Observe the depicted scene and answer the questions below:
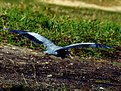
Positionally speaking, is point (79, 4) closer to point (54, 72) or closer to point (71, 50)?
point (71, 50)

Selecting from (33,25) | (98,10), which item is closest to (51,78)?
(33,25)

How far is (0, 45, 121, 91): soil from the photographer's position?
6197 millimetres

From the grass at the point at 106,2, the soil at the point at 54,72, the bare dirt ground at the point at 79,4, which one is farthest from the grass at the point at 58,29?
the grass at the point at 106,2

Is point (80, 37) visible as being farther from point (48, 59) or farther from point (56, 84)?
point (56, 84)

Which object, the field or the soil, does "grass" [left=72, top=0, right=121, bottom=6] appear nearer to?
the field

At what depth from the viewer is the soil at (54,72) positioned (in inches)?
244

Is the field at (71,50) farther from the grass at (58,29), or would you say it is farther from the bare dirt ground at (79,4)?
the bare dirt ground at (79,4)

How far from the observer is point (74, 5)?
18672 mm

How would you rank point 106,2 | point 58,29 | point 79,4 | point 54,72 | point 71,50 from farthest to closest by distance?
point 106,2
point 79,4
point 58,29
point 71,50
point 54,72

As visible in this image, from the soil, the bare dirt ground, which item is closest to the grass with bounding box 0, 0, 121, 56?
the soil

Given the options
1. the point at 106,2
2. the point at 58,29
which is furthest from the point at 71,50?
the point at 106,2

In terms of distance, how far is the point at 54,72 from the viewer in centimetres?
685

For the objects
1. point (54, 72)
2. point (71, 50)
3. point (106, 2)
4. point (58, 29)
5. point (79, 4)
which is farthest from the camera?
point (106, 2)

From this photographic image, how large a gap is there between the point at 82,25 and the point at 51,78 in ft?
13.2
